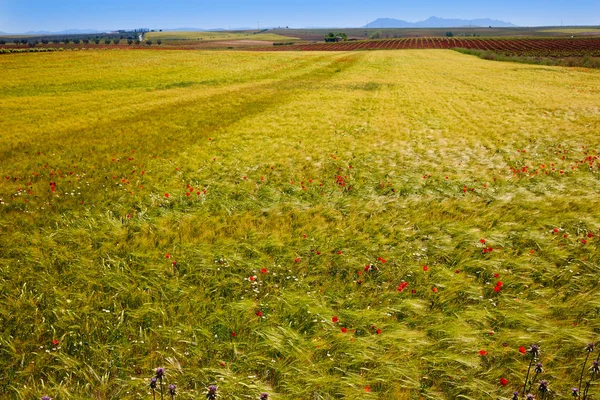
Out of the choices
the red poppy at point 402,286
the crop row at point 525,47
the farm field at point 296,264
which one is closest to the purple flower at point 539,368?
the farm field at point 296,264

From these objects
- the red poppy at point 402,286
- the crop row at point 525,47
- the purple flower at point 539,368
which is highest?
the crop row at point 525,47

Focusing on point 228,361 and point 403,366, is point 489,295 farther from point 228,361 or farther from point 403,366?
point 228,361

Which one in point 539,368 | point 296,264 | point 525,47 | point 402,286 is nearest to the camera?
point 539,368

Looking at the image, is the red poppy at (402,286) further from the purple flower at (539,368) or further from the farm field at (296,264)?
the purple flower at (539,368)

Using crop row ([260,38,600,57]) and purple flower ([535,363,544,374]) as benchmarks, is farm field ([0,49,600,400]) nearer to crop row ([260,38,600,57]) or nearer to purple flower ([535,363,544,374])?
purple flower ([535,363,544,374])

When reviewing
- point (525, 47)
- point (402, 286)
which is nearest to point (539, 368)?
point (402, 286)

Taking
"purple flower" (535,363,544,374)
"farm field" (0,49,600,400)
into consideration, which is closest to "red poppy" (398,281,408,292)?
"farm field" (0,49,600,400)

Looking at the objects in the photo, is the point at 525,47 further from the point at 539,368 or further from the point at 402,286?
the point at 539,368

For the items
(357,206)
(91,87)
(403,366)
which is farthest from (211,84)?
(403,366)

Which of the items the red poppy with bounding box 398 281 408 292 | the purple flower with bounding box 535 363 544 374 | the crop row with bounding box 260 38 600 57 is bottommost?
the red poppy with bounding box 398 281 408 292
